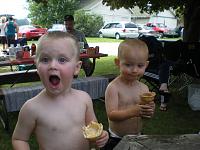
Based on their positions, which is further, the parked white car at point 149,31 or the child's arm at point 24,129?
the parked white car at point 149,31

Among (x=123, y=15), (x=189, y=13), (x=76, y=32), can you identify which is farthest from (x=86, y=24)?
(x=76, y=32)

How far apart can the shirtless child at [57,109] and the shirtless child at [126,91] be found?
0.44m

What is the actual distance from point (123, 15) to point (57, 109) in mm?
45115

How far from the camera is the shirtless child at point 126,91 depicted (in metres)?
2.16

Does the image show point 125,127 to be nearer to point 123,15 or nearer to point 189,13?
point 189,13

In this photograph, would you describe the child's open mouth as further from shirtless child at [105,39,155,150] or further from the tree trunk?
the tree trunk

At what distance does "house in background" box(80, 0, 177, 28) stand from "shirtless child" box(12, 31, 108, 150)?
4255cm

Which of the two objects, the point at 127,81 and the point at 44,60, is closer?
the point at 44,60

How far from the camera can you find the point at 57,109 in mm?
1743

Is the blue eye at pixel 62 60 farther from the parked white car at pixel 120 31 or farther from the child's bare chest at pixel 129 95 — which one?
the parked white car at pixel 120 31

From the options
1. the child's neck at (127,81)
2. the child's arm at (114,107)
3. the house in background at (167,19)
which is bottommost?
the child's arm at (114,107)

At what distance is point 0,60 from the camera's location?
23.3ft

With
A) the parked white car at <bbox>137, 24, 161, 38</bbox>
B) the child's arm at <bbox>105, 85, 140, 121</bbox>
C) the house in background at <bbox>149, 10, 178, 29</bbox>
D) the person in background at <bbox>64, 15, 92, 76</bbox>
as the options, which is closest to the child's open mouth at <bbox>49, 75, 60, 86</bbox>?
the child's arm at <bbox>105, 85, 140, 121</bbox>

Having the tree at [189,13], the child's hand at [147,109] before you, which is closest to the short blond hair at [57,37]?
the child's hand at [147,109]
